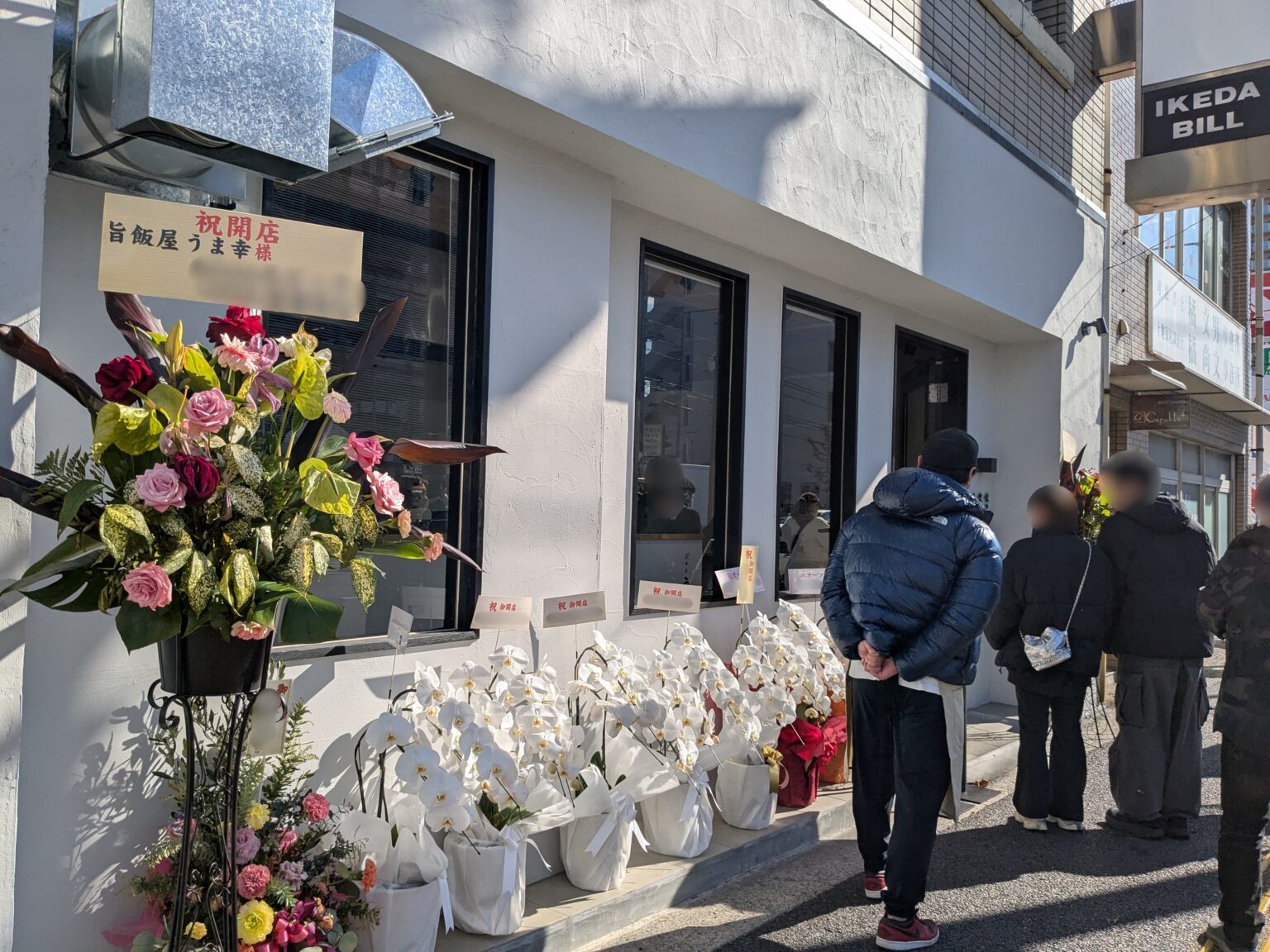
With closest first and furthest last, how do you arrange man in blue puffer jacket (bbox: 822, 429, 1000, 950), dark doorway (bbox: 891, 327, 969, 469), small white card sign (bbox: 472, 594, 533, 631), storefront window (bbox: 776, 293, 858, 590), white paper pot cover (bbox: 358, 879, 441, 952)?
white paper pot cover (bbox: 358, 879, 441, 952), man in blue puffer jacket (bbox: 822, 429, 1000, 950), small white card sign (bbox: 472, 594, 533, 631), storefront window (bbox: 776, 293, 858, 590), dark doorway (bbox: 891, 327, 969, 469)

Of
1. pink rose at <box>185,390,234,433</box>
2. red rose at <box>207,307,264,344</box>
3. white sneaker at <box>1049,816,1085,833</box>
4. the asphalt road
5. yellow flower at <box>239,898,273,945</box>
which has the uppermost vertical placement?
red rose at <box>207,307,264,344</box>

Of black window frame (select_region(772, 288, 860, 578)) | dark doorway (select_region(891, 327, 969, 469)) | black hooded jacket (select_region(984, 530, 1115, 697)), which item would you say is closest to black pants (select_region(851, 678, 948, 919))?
black hooded jacket (select_region(984, 530, 1115, 697))

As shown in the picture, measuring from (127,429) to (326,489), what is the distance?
1.35ft

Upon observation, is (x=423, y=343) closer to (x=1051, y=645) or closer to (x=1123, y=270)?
(x=1051, y=645)

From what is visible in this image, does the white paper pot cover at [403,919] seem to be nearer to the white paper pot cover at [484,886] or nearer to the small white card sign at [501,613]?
the white paper pot cover at [484,886]

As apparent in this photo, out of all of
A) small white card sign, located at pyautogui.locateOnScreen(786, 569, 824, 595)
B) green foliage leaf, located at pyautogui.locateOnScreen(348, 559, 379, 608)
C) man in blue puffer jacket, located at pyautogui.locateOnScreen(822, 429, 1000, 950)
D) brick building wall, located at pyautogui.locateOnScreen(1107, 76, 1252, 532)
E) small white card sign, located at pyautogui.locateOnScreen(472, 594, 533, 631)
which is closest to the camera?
green foliage leaf, located at pyautogui.locateOnScreen(348, 559, 379, 608)

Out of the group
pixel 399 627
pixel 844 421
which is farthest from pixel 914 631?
pixel 844 421

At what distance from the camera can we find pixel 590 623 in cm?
477

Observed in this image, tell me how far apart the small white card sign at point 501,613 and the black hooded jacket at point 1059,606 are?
2.66 metres

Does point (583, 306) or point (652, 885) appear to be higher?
point (583, 306)

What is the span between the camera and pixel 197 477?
2.13m

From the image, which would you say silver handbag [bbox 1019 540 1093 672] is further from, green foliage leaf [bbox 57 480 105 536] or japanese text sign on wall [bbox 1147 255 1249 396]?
japanese text sign on wall [bbox 1147 255 1249 396]

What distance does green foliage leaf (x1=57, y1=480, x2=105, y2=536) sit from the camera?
2.07 meters

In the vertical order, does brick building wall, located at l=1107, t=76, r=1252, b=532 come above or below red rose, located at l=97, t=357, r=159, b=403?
above
